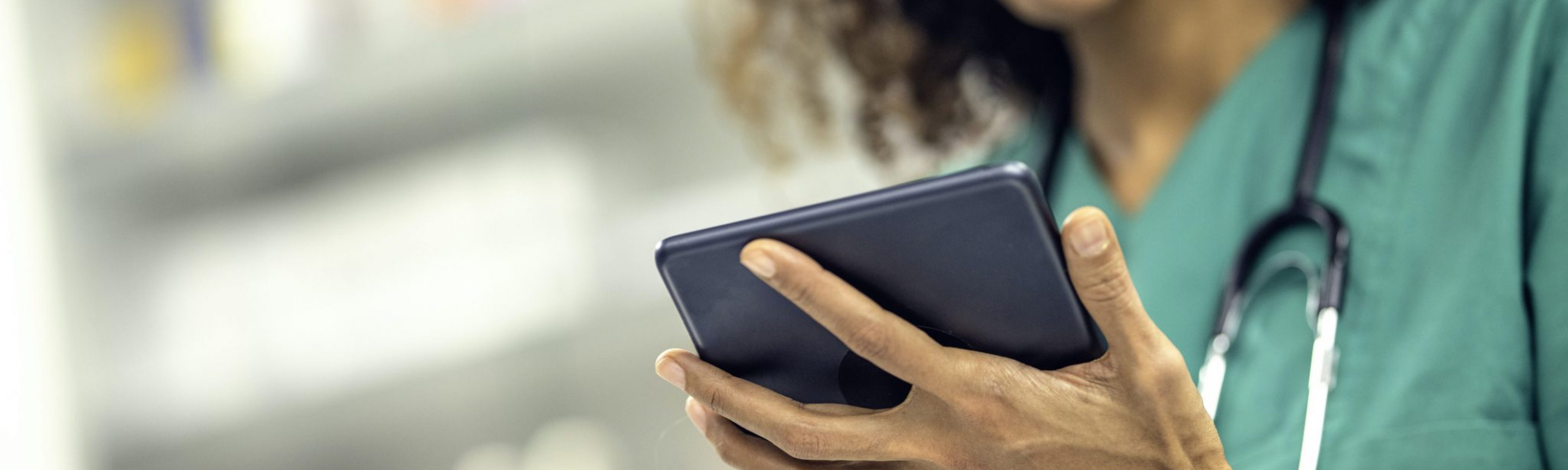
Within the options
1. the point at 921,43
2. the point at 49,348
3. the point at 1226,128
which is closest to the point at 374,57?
the point at 49,348

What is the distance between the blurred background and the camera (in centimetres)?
168

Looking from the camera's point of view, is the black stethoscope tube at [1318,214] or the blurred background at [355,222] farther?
the blurred background at [355,222]

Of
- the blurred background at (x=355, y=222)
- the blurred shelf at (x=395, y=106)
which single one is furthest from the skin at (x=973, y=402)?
the blurred shelf at (x=395, y=106)

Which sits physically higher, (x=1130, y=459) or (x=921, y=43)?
(x=921, y=43)

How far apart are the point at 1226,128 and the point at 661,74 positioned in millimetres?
938

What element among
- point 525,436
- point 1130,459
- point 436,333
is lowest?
point 525,436

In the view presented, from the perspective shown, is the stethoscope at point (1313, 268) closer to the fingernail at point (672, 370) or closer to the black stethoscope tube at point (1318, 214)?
the black stethoscope tube at point (1318, 214)

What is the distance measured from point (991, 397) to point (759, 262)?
112 mm

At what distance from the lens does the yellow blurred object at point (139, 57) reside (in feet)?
6.70

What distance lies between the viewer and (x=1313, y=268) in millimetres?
759

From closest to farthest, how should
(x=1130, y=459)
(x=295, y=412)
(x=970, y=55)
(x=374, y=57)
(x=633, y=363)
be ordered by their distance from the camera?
(x=1130, y=459) → (x=970, y=55) → (x=633, y=363) → (x=374, y=57) → (x=295, y=412)

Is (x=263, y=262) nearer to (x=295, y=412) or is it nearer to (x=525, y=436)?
(x=295, y=412)

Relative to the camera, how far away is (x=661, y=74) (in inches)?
66.6

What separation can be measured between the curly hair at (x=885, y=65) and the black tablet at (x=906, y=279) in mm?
697
